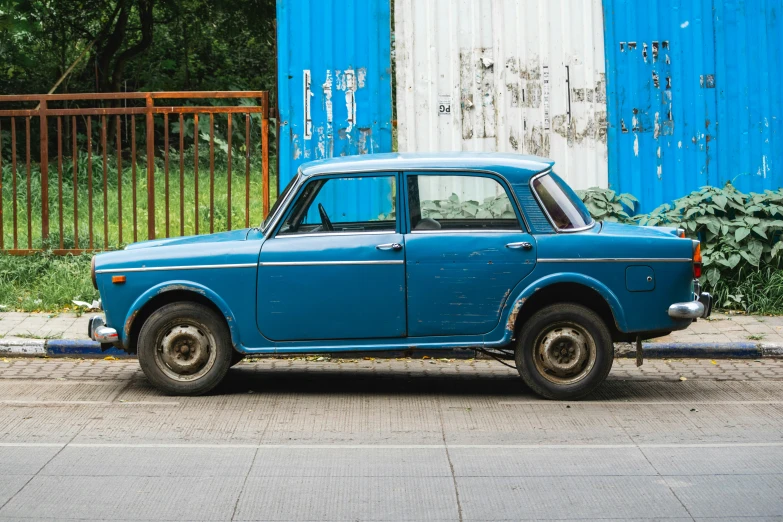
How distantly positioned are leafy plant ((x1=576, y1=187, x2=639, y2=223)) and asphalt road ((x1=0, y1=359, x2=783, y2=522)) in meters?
2.92

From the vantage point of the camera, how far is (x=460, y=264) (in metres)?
7.72

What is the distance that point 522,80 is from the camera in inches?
482

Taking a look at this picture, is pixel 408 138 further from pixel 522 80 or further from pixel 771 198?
pixel 771 198

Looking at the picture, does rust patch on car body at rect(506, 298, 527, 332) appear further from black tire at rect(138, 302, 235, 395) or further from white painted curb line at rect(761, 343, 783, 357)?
white painted curb line at rect(761, 343, 783, 357)

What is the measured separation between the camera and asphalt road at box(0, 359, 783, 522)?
5.37 m

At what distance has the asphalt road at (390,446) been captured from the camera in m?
5.37

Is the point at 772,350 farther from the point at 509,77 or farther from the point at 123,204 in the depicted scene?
the point at 123,204

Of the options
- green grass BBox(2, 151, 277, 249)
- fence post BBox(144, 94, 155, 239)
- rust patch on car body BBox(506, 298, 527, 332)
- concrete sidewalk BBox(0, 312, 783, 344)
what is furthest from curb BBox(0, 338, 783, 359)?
green grass BBox(2, 151, 277, 249)

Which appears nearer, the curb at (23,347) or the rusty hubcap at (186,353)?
the rusty hubcap at (186,353)

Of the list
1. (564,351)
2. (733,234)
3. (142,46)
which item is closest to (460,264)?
(564,351)

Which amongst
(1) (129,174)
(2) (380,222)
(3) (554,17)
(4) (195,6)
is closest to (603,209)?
(3) (554,17)

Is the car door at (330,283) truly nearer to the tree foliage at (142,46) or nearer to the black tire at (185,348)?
the black tire at (185,348)

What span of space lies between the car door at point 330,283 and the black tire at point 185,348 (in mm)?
374

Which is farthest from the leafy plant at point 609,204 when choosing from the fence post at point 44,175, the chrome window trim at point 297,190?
the fence post at point 44,175
